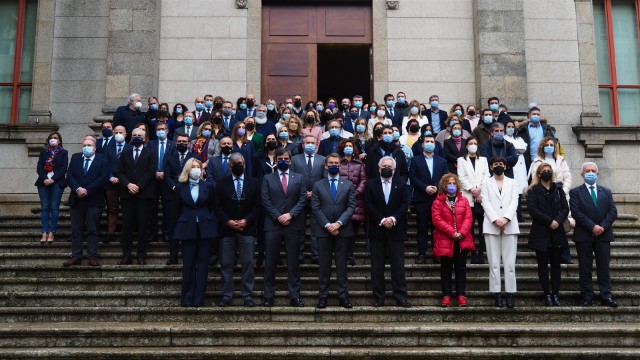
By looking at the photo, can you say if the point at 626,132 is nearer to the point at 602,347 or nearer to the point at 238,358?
the point at 602,347

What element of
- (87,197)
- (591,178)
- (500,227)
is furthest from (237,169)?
(591,178)

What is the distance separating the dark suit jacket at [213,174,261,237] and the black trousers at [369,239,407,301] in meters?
1.73

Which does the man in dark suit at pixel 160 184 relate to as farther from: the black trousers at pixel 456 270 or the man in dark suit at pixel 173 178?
the black trousers at pixel 456 270

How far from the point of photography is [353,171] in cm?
1063

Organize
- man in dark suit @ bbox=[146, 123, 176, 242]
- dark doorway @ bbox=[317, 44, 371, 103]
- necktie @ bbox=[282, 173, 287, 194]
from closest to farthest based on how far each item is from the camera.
→ necktie @ bbox=[282, 173, 287, 194], man in dark suit @ bbox=[146, 123, 176, 242], dark doorway @ bbox=[317, 44, 371, 103]

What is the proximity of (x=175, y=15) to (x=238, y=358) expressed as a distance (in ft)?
34.0

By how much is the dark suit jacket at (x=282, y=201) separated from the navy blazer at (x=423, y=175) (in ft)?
6.29

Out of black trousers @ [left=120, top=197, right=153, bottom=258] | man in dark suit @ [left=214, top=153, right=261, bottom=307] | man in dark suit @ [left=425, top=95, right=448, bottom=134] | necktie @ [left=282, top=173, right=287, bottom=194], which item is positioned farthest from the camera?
man in dark suit @ [left=425, top=95, right=448, bottom=134]

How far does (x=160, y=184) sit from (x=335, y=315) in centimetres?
377

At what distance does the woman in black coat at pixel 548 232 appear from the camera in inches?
367

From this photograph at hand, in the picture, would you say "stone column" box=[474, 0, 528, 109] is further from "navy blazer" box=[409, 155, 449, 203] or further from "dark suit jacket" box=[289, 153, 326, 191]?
"dark suit jacket" box=[289, 153, 326, 191]

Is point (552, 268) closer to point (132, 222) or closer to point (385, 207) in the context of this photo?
point (385, 207)

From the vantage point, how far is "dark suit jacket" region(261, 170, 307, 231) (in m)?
9.47

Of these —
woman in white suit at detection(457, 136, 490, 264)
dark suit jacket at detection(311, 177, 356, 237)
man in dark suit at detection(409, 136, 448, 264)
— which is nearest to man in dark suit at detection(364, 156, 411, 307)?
dark suit jacket at detection(311, 177, 356, 237)
